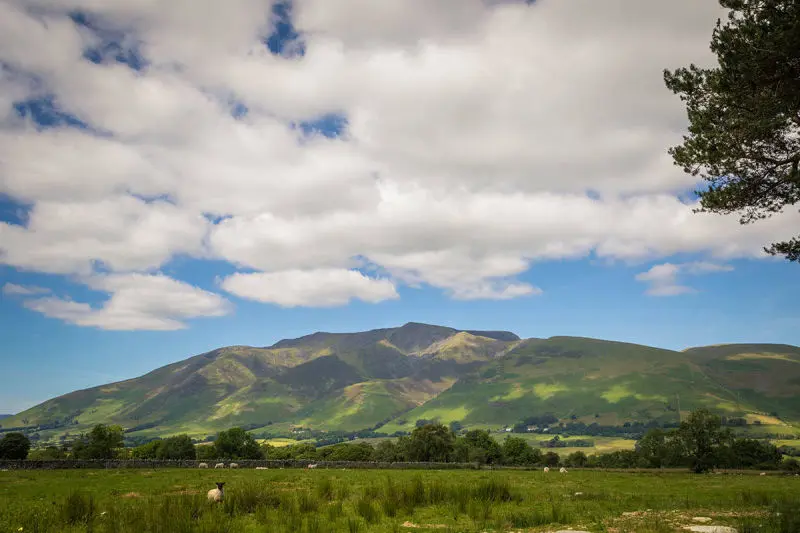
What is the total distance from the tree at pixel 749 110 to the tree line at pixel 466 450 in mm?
67997

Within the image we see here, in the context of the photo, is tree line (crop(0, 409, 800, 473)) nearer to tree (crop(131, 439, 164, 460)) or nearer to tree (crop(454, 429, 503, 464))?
tree (crop(454, 429, 503, 464))

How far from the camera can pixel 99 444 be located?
4126 inches

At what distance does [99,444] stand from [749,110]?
124806 mm

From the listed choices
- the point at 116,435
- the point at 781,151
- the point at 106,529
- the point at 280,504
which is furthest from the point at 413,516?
the point at 116,435

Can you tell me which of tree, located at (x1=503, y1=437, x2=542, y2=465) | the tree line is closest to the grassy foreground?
the tree line

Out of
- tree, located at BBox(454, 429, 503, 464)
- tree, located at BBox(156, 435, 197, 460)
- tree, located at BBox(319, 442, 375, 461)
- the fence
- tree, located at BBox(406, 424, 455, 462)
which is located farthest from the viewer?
tree, located at BBox(319, 442, 375, 461)

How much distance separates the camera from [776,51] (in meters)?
18.2

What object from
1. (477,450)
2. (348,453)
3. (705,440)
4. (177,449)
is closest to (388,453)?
(348,453)

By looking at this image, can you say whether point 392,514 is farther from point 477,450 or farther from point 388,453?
point 388,453

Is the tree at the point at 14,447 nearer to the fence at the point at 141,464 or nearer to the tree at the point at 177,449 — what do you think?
the tree at the point at 177,449

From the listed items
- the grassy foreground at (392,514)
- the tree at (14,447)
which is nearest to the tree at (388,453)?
the tree at (14,447)

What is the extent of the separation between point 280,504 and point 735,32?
85.4 feet

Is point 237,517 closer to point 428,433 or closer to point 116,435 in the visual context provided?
point 428,433

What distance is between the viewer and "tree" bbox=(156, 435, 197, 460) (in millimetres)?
121188
